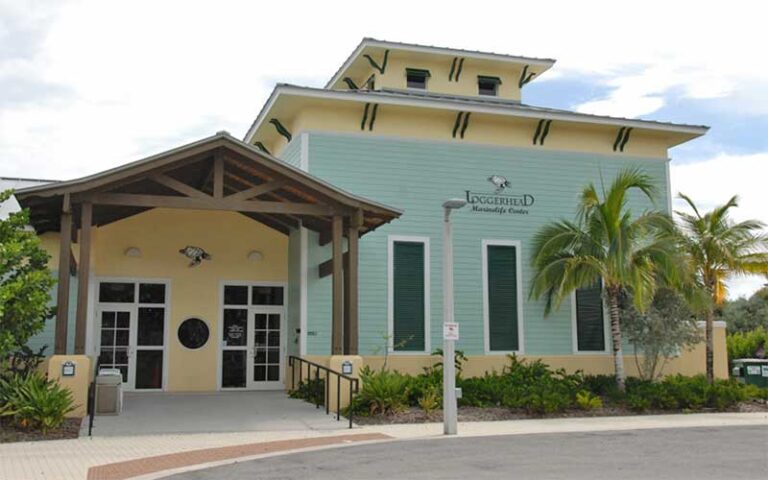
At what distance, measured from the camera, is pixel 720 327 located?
835 inches

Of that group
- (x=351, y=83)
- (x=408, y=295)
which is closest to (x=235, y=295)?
(x=408, y=295)

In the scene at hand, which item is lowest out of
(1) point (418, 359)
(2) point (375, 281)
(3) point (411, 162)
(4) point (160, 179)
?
(1) point (418, 359)

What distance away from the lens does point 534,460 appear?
412 inches

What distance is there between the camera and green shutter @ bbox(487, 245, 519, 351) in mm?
19547

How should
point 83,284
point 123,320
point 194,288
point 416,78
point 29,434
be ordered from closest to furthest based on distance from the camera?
point 29,434
point 83,284
point 123,320
point 194,288
point 416,78

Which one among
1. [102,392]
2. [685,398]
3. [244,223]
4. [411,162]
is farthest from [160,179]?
[685,398]

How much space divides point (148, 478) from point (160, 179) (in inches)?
261

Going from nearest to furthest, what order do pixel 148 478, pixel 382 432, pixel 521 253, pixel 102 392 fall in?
pixel 148 478 < pixel 382 432 < pixel 102 392 < pixel 521 253

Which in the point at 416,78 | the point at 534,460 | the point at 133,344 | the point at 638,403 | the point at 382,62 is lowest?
the point at 534,460

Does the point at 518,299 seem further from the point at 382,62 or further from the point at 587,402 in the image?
the point at 382,62

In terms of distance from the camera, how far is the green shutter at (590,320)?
2019cm

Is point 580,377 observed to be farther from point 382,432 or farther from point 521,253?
point 382,432

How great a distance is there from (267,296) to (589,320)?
26.4 ft

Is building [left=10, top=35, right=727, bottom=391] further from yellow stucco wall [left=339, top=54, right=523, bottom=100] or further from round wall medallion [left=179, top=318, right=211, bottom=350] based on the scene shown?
yellow stucco wall [left=339, top=54, right=523, bottom=100]
